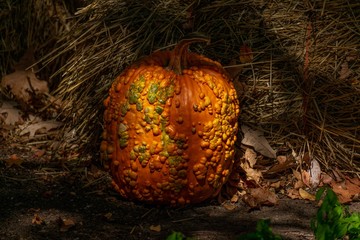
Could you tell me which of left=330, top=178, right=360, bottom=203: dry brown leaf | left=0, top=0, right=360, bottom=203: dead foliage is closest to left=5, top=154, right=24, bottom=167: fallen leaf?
left=0, top=0, right=360, bottom=203: dead foliage

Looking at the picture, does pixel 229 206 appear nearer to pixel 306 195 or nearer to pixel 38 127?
pixel 306 195

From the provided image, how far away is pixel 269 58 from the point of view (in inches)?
156

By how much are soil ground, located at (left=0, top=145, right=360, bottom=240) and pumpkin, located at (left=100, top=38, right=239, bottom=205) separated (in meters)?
0.12

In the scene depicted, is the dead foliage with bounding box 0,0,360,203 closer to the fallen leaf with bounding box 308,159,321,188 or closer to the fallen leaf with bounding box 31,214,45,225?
the fallen leaf with bounding box 308,159,321,188

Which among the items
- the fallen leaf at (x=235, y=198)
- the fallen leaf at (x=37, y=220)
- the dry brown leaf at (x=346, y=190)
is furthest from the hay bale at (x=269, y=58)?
the fallen leaf at (x=37, y=220)

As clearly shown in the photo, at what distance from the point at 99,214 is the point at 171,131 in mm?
560

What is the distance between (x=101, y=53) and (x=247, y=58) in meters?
0.90

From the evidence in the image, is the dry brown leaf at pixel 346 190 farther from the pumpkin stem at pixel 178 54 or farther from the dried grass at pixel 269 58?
the pumpkin stem at pixel 178 54

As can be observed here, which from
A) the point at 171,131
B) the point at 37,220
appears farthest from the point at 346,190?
the point at 37,220

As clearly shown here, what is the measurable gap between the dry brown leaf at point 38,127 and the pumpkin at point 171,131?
1073 millimetres

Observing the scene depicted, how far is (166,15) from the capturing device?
13.1ft

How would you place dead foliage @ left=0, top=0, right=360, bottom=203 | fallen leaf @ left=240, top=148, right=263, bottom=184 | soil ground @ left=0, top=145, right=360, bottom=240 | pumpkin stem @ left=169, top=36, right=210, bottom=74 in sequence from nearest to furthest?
soil ground @ left=0, top=145, right=360, bottom=240 < pumpkin stem @ left=169, top=36, right=210, bottom=74 < fallen leaf @ left=240, top=148, right=263, bottom=184 < dead foliage @ left=0, top=0, right=360, bottom=203

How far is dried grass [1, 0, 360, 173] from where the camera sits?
3910 millimetres

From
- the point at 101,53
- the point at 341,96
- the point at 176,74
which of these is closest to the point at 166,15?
the point at 101,53
